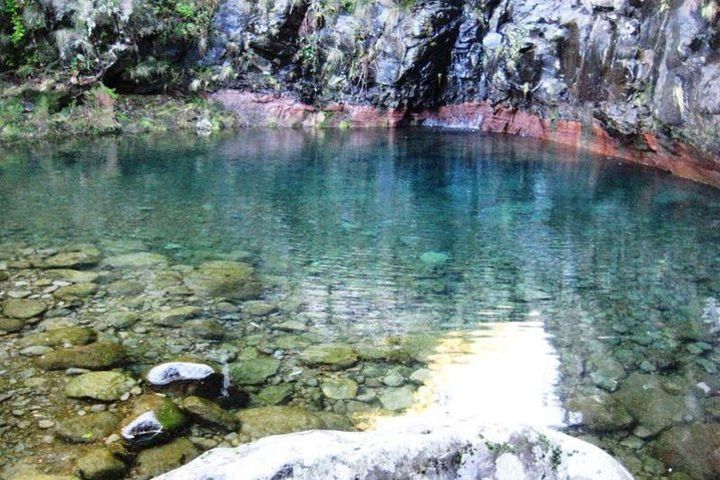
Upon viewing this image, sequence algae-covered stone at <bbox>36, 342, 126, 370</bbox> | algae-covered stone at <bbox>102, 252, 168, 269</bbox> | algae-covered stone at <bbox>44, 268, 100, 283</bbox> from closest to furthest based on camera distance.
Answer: algae-covered stone at <bbox>36, 342, 126, 370</bbox>, algae-covered stone at <bbox>44, 268, 100, 283</bbox>, algae-covered stone at <bbox>102, 252, 168, 269</bbox>

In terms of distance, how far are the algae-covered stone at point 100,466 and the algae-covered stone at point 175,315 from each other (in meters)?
1.77

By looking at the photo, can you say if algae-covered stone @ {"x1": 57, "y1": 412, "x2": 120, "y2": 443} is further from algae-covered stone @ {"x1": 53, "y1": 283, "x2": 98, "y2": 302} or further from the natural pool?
algae-covered stone @ {"x1": 53, "y1": 283, "x2": 98, "y2": 302}

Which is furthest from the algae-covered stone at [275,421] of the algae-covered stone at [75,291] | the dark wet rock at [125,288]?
the algae-covered stone at [75,291]

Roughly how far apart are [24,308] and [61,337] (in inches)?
28.7

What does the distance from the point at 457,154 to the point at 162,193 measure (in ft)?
22.3

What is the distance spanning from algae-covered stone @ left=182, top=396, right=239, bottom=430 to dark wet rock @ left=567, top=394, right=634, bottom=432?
6.53ft

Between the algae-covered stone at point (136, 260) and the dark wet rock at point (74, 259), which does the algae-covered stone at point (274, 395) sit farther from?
the dark wet rock at point (74, 259)

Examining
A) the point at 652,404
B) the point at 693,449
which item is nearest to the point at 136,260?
the point at 652,404

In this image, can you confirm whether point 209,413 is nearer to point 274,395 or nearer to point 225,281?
point 274,395

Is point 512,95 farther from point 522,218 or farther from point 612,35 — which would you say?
point 522,218

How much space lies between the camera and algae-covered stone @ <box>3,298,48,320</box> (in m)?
4.63

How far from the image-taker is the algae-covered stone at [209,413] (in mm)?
3348

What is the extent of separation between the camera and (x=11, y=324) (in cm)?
448

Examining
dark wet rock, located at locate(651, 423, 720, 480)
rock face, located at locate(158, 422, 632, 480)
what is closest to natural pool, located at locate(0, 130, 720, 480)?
dark wet rock, located at locate(651, 423, 720, 480)
